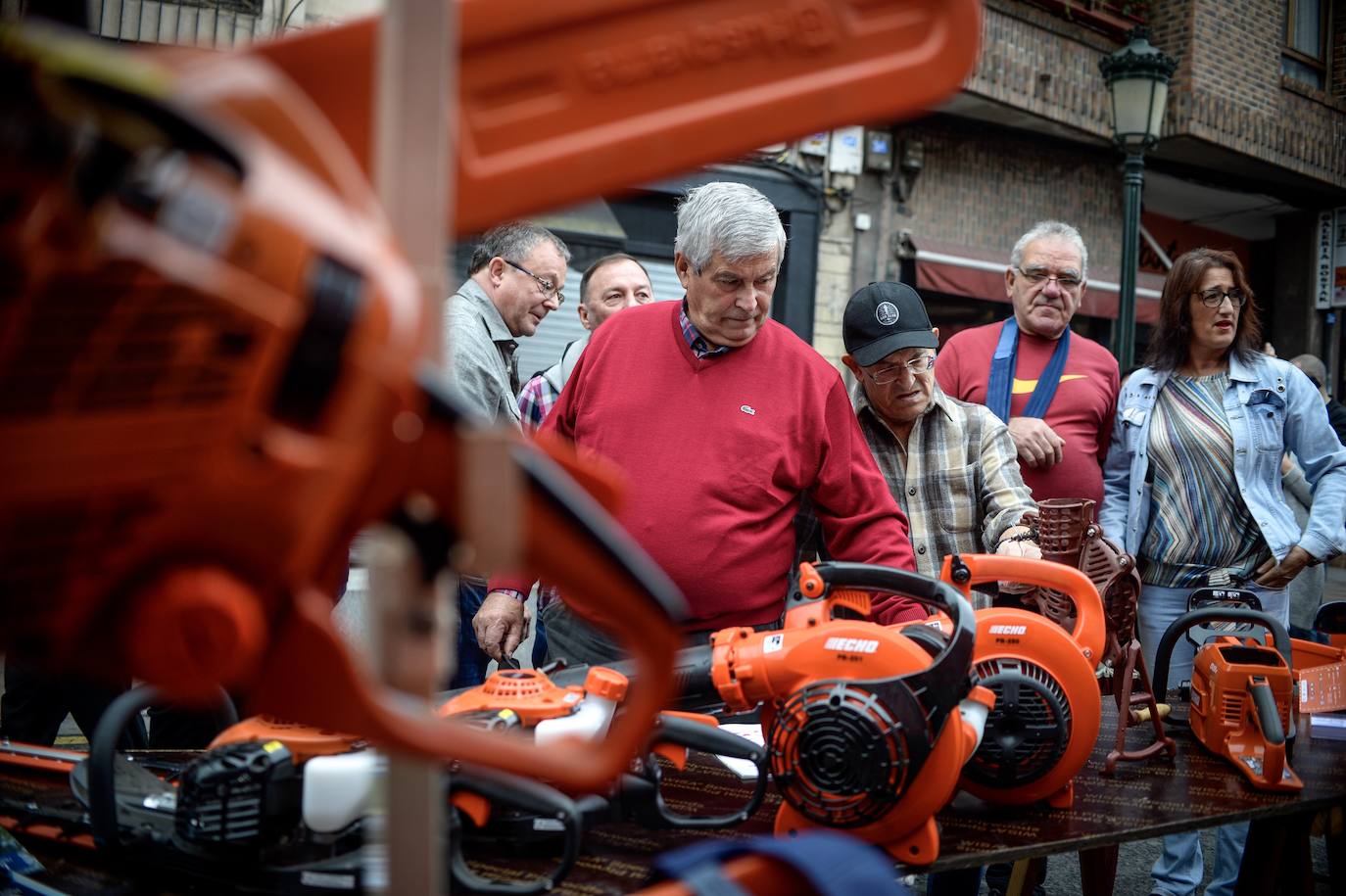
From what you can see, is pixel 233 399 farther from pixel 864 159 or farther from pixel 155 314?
pixel 864 159

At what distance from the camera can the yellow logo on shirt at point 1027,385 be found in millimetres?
3902

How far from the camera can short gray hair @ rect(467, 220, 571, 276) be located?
4.04 m

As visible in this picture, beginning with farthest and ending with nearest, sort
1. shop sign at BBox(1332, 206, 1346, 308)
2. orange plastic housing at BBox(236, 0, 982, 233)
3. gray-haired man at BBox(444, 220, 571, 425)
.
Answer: shop sign at BBox(1332, 206, 1346, 308)
gray-haired man at BBox(444, 220, 571, 425)
orange plastic housing at BBox(236, 0, 982, 233)

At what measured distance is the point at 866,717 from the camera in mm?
1488

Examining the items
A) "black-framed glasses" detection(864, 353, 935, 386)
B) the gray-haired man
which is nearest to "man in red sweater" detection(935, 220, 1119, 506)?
"black-framed glasses" detection(864, 353, 935, 386)

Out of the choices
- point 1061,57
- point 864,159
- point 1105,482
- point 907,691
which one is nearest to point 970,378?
point 1105,482

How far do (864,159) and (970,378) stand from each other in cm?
612

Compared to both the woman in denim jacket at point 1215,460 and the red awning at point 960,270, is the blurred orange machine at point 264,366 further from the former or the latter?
the red awning at point 960,270

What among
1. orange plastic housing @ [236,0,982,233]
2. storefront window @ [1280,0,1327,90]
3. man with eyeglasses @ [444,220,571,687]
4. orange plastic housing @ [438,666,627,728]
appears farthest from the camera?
storefront window @ [1280,0,1327,90]

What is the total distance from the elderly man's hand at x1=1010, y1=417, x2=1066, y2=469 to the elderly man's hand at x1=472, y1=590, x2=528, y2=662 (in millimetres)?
1942

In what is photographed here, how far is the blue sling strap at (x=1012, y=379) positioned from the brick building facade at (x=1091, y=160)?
5468 mm

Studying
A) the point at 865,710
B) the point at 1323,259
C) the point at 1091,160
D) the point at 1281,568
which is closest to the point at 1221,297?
the point at 1281,568

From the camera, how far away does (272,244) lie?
514 millimetres

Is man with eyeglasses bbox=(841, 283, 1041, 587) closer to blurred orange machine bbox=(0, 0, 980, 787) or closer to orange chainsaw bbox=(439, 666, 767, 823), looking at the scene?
orange chainsaw bbox=(439, 666, 767, 823)
